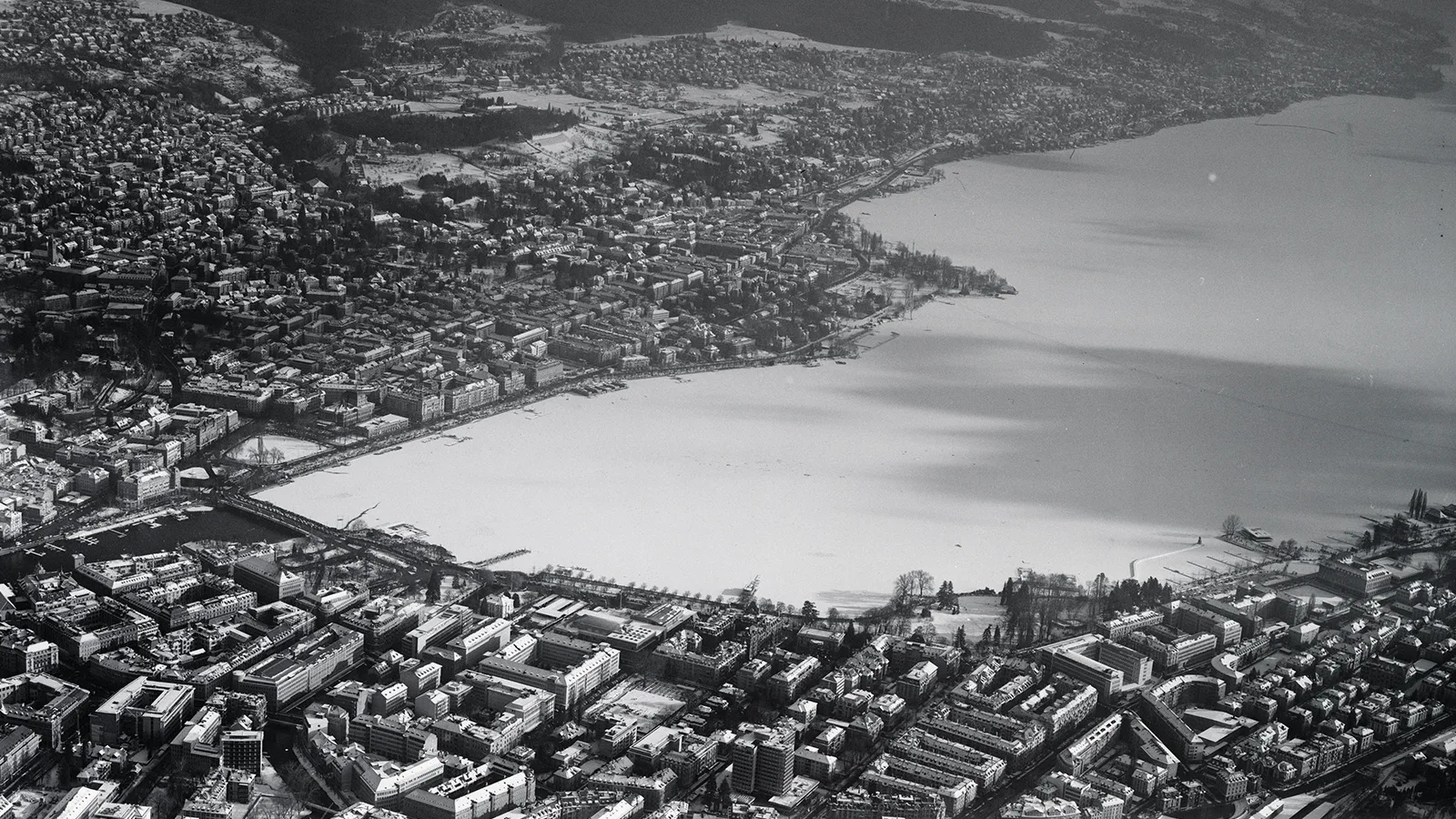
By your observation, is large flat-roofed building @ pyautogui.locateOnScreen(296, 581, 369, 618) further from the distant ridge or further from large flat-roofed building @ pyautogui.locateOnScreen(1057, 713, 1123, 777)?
the distant ridge

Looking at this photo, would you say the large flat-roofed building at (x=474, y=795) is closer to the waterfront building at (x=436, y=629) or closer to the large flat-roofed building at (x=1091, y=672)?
the waterfront building at (x=436, y=629)

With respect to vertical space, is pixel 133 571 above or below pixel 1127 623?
below

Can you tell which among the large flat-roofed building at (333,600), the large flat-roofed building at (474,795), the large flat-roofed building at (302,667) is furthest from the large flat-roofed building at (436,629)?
the large flat-roofed building at (474,795)

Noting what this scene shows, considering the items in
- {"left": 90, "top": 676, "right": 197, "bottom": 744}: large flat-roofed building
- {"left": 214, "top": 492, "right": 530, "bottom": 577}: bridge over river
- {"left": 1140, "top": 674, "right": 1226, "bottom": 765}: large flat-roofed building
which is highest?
{"left": 1140, "top": 674, "right": 1226, "bottom": 765}: large flat-roofed building

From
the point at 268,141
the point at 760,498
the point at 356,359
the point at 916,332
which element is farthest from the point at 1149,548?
the point at 268,141

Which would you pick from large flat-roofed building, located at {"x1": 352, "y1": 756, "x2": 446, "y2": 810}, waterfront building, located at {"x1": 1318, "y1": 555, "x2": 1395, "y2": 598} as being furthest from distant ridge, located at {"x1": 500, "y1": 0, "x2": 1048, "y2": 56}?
large flat-roofed building, located at {"x1": 352, "y1": 756, "x2": 446, "y2": 810}

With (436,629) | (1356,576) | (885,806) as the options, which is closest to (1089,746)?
(885,806)

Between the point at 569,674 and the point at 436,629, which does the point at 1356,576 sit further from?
the point at 436,629
